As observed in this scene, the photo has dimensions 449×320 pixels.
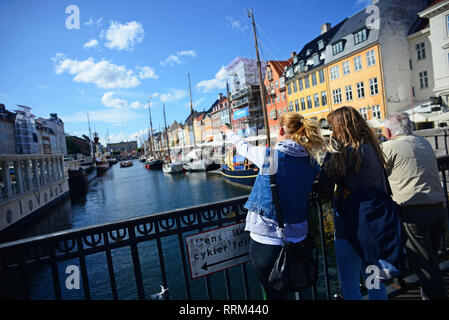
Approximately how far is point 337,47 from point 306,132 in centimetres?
3532

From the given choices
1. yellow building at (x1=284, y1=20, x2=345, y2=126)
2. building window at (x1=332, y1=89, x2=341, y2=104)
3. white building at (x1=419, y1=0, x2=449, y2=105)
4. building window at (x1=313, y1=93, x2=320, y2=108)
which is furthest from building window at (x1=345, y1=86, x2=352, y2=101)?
white building at (x1=419, y1=0, x2=449, y2=105)

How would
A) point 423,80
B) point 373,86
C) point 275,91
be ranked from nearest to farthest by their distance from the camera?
point 423,80
point 373,86
point 275,91

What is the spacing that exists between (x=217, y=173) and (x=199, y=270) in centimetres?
4252

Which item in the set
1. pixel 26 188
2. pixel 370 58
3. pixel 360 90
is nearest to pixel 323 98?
pixel 360 90

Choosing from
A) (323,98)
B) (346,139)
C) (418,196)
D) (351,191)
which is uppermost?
(323,98)

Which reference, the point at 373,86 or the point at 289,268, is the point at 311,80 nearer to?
the point at 373,86

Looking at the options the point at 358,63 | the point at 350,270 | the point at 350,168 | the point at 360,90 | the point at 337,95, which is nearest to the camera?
the point at 350,168

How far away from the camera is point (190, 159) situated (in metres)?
56.1

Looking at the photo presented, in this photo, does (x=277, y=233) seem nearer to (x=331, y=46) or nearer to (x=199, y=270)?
(x=199, y=270)

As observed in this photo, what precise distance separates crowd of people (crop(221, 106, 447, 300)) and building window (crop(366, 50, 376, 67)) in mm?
29739

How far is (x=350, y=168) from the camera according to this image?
2.12m

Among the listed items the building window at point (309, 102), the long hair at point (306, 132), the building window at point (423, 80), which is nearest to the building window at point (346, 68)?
the building window at point (309, 102)

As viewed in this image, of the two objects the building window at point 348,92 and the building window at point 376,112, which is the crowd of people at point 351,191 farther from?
the building window at point 348,92
